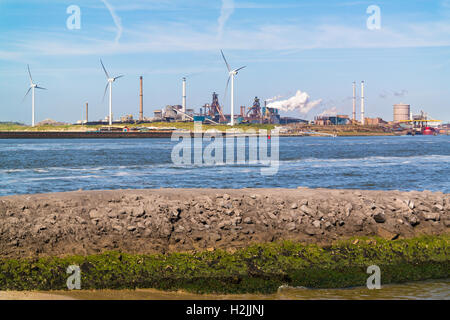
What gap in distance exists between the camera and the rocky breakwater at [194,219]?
15.3 m

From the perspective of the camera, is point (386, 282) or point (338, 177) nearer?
point (386, 282)

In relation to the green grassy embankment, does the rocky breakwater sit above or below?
above

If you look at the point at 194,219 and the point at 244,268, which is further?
the point at 194,219

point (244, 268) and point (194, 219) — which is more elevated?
point (194, 219)

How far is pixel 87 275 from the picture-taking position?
14.1m

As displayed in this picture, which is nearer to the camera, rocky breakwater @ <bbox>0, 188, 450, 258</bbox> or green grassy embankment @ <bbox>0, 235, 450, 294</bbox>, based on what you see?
green grassy embankment @ <bbox>0, 235, 450, 294</bbox>

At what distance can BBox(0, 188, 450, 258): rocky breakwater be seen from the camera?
50.2 feet

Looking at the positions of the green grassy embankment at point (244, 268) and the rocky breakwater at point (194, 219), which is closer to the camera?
the green grassy embankment at point (244, 268)

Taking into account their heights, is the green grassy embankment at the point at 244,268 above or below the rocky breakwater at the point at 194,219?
below

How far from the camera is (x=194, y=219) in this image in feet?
53.7
